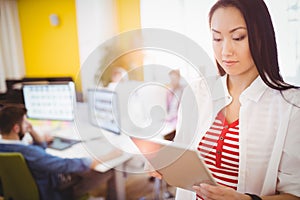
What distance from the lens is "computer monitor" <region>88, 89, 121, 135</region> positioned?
1.56 m

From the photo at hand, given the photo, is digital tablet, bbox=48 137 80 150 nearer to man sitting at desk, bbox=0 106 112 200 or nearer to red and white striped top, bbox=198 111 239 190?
man sitting at desk, bbox=0 106 112 200

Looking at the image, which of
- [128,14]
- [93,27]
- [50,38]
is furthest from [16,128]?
[128,14]

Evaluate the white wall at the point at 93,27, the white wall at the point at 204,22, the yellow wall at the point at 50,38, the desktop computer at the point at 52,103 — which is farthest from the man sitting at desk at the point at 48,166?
the white wall at the point at 204,22

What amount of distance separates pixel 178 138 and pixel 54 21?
984mm

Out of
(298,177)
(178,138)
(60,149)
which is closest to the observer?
(298,177)

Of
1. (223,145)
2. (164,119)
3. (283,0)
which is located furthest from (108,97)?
(283,0)

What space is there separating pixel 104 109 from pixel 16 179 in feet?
2.26

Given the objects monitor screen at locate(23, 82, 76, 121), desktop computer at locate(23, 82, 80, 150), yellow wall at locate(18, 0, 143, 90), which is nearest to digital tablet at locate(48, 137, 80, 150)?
desktop computer at locate(23, 82, 80, 150)

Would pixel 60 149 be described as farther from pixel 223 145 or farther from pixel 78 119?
pixel 223 145

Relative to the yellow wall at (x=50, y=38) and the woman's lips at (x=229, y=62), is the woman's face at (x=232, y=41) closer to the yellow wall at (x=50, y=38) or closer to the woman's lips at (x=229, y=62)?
the woman's lips at (x=229, y=62)

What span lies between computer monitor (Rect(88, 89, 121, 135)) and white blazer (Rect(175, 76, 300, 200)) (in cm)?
58

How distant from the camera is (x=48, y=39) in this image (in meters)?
1.67

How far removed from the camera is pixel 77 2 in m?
1.46

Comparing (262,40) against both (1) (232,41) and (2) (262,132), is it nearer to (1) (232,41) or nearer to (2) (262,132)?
(1) (232,41)
